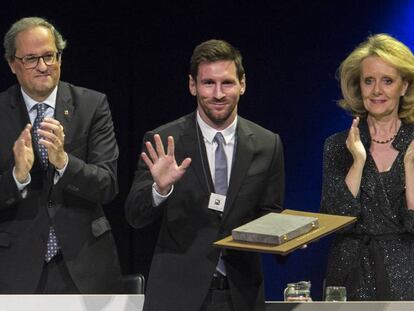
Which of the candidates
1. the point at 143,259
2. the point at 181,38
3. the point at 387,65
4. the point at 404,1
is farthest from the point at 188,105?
the point at 387,65

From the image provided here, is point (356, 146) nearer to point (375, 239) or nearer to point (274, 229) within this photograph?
point (375, 239)

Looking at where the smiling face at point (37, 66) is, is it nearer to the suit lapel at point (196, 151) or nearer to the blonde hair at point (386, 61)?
the suit lapel at point (196, 151)

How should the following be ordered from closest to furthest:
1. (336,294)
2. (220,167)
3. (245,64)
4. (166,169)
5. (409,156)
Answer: (166,169)
(220,167)
(336,294)
(409,156)
(245,64)

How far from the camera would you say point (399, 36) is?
17.3 ft

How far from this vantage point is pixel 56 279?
11.5 ft

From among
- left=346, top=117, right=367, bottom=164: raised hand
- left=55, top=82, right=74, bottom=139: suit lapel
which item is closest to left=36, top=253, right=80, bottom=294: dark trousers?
left=55, top=82, right=74, bottom=139: suit lapel

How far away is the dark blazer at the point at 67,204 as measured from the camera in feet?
11.4

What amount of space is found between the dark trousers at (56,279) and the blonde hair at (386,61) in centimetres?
116

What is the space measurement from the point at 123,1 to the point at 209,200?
2.46 meters

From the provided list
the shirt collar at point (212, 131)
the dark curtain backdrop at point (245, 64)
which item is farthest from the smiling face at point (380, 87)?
the dark curtain backdrop at point (245, 64)

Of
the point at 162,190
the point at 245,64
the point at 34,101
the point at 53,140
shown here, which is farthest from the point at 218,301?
the point at 245,64

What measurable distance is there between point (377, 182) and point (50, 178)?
1.12 meters

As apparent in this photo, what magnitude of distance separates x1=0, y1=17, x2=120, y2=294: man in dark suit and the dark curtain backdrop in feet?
5.76

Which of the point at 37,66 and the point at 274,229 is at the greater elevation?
the point at 37,66
